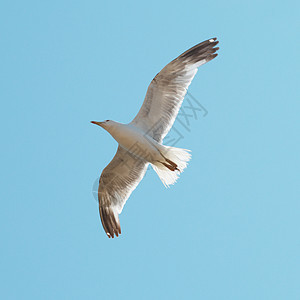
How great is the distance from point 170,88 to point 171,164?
4.07ft

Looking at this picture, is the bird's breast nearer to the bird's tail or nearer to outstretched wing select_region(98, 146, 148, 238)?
the bird's tail

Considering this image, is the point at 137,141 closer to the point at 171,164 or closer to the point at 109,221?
the point at 171,164

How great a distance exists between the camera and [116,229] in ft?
30.6

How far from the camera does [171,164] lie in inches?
334

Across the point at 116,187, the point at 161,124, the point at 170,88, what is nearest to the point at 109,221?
the point at 116,187

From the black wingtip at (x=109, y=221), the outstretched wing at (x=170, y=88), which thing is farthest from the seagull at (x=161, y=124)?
the black wingtip at (x=109, y=221)

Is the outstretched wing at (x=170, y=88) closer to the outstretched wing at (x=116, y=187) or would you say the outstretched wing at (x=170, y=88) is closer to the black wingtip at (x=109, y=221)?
the outstretched wing at (x=116, y=187)

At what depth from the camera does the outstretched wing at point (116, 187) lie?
9172 mm

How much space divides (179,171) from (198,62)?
71.3 inches

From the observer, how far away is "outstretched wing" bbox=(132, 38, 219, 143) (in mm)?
8367

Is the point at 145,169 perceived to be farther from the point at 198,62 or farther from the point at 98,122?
the point at 198,62

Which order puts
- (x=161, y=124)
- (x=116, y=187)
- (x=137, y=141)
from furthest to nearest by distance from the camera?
(x=116, y=187) < (x=161, y=124) < (x=137, y=141)

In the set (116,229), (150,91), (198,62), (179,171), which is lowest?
(116,229)

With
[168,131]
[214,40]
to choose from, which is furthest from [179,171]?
[214,40]
